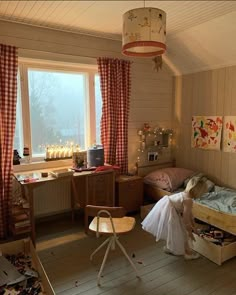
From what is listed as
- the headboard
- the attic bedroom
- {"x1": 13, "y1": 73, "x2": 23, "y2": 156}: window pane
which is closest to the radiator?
the attic bedroom

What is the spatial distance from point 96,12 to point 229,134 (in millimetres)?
2365

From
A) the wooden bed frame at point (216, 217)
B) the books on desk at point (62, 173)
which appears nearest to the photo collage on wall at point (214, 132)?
the wooden bed frame at point (216, 217)

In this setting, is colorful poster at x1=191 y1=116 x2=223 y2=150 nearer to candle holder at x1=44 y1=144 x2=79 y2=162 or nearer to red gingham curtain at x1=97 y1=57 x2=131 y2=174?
red gingham curtain at x1=97 y1=57 x2=131 y2=174

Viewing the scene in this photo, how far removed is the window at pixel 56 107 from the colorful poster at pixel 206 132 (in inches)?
61.2

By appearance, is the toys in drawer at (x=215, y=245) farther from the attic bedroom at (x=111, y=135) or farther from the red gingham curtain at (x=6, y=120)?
the red gingham curtain at (x=6, y=120)

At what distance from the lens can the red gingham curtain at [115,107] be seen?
3613 millimetres

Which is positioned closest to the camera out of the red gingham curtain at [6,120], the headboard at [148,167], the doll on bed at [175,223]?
the doll on bed at [175,223]

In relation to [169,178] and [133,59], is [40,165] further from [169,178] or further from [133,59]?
[133,59]

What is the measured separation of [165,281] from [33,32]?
3132mm

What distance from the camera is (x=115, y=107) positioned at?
3725mm

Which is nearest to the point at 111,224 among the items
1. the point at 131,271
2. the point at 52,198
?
the point at 131,271

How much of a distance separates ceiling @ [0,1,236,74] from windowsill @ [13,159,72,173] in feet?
5.72

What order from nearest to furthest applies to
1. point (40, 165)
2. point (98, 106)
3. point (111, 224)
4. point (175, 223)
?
point (111, 224) < point (175, 223) < point (40, 165) < point (98, 106)

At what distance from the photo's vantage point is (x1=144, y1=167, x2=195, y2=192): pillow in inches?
147
